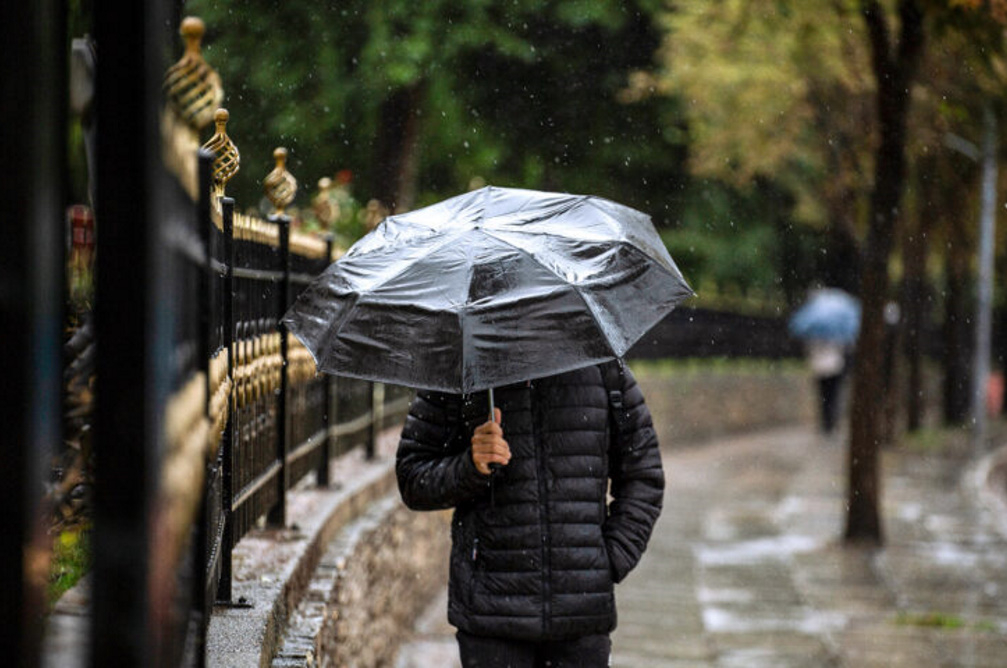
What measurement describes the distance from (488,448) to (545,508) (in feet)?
0.82

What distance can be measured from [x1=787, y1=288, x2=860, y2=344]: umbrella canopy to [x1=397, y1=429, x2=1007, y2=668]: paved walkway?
15.6 feet

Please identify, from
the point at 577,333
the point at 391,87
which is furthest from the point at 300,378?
the point at 391,87

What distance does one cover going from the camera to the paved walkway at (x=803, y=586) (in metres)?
7.78

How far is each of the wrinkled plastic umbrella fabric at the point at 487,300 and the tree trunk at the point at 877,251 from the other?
7196mm

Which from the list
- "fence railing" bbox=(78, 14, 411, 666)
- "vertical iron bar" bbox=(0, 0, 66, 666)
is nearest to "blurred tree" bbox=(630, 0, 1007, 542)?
"fence railing" bbox=(78, 14, 411, 666)

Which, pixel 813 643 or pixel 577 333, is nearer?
pixel 577 333

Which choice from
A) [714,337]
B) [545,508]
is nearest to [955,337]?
[714,337]

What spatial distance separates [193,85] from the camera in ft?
9.61

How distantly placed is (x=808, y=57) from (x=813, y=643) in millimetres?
13339

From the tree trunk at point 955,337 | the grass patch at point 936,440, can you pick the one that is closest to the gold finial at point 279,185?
the grass patch at point 936,440

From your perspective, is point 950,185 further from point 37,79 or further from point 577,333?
point 37,79

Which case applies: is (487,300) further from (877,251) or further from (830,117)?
(830,117)

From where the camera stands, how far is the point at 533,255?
4.14m

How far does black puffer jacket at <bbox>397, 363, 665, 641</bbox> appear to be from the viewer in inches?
161
